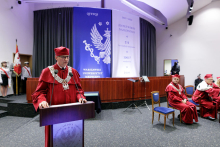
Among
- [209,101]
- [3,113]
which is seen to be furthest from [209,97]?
[3,113]

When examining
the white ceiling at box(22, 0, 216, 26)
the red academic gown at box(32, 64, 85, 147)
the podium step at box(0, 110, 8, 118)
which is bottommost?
the podium step at box(0, 110, 8, 118)

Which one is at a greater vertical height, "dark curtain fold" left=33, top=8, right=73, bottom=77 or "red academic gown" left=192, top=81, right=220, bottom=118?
"dark curtain fold" left=33, top=8, right=73, bottom=77

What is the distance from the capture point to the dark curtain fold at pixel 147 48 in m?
7.50

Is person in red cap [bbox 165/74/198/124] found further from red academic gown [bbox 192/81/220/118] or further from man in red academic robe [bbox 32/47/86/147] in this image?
man in red academic robe [bbox 32/47/86/147]

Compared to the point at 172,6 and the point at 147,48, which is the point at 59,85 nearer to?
the point at 172,6

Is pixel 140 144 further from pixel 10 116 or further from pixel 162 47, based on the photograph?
pixel 162 47

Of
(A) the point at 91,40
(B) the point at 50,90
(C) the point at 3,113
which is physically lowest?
(C) the point at 3,113

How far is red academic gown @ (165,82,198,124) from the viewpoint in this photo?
2.98m

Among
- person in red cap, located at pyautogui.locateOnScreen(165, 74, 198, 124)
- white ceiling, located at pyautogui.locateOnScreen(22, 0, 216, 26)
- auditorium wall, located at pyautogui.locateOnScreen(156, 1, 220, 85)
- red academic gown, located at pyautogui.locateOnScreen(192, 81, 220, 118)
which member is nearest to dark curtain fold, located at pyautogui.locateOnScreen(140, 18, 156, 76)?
auditorium wall, located at pyautogui.locateOnScreen(156, 1, 220, 85)

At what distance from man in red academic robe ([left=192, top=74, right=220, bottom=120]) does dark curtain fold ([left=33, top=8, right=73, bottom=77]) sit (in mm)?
5542

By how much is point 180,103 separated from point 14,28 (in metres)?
7.28

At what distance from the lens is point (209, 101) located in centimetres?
350

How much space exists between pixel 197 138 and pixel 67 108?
8.93 ft

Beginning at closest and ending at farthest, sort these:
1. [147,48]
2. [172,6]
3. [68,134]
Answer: [68,134], [172,6], [147,48]
